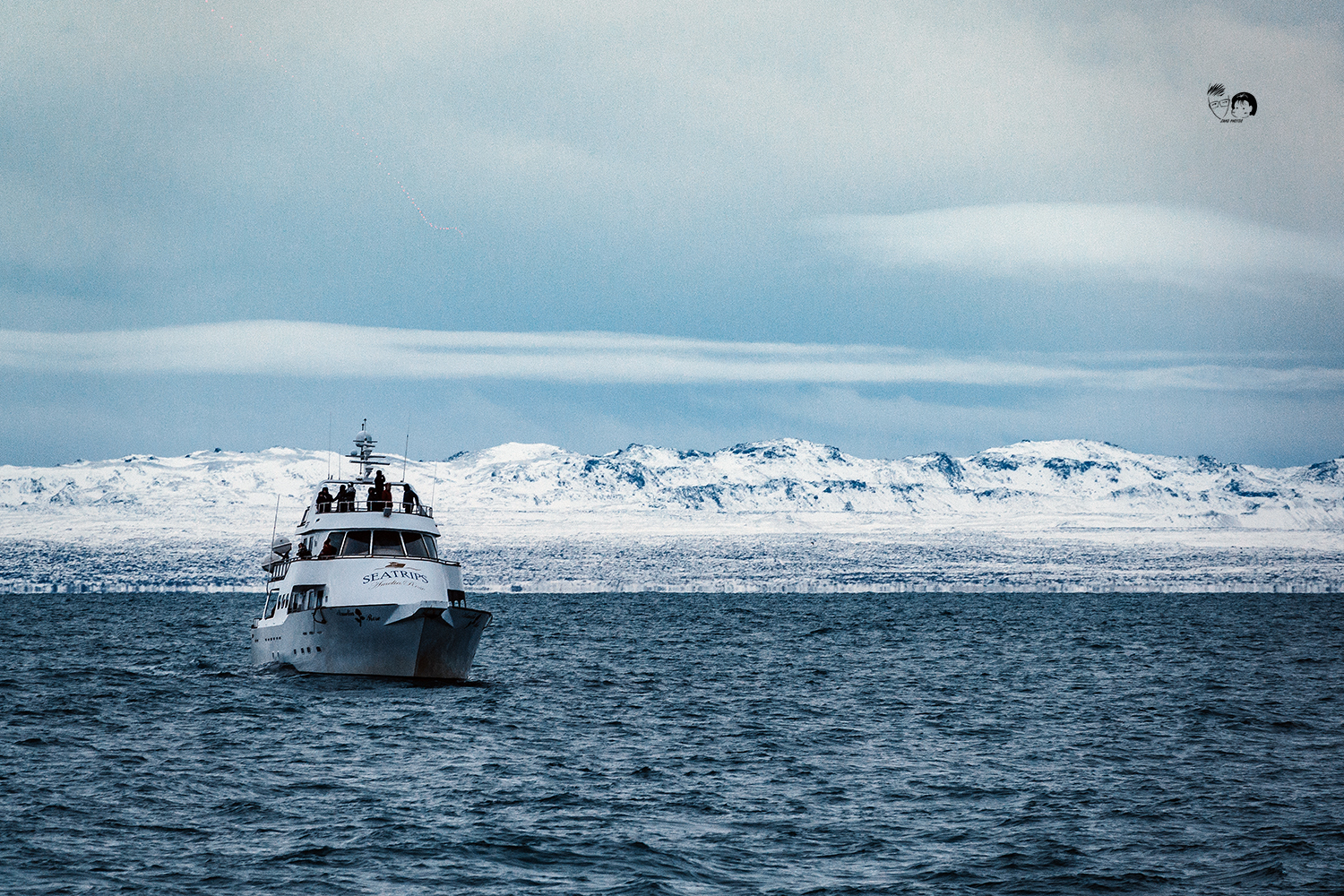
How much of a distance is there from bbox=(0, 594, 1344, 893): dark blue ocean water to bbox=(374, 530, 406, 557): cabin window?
471 cm

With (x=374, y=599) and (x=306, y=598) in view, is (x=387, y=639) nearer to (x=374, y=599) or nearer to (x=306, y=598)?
(x=374, y=599)

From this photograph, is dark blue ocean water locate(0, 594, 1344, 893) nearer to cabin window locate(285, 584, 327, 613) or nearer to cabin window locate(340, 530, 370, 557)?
cabin window locate(285, 584, 327, 613)

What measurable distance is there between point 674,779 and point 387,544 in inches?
839

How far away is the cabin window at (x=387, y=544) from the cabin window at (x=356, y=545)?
0.41m

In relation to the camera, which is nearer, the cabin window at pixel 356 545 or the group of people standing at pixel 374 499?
the cabin window at pixel 356 545

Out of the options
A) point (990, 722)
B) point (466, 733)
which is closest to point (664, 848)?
point (466, 733)

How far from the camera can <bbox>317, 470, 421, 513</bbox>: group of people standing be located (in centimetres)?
Result: 5125

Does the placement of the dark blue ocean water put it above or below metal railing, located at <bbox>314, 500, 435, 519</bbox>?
below

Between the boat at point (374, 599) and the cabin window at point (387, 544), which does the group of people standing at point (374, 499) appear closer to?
the boat at point (374, 599)

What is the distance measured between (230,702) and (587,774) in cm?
1809

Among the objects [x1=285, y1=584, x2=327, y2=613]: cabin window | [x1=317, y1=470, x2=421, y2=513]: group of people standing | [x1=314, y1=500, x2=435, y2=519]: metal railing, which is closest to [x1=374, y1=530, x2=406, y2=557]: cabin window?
[x1=314, y1=500, x2=435, y2=519]: metal railing

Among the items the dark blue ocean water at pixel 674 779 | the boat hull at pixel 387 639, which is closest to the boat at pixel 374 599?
the boat hull at pixel 387 639

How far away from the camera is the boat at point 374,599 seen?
4719 centimetres

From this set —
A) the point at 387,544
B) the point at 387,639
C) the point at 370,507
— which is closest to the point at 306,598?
the point at 387,544
